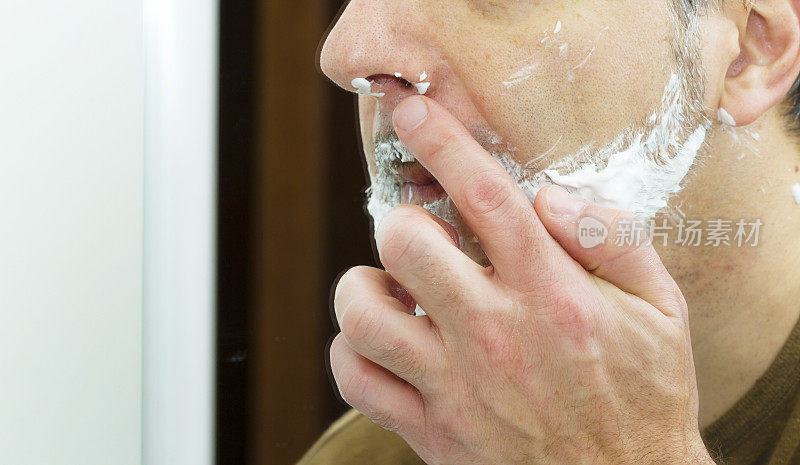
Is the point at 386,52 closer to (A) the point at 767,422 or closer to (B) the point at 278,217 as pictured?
(B) the point at 278,217

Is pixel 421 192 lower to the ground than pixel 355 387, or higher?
higher

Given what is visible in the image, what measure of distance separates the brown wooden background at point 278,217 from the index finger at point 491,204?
19 cm

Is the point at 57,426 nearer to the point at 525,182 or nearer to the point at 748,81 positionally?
the point at 525,182

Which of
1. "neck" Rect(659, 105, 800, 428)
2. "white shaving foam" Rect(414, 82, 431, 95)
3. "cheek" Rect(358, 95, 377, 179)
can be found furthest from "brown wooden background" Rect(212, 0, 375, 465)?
"neck" Rect(659, 105, 800, 428)

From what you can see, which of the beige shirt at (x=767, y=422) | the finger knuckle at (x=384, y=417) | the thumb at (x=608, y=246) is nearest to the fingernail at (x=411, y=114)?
the thumb at (x=608, y=246)

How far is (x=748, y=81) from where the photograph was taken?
581 millimetres

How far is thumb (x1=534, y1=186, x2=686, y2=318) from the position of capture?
0.53 m

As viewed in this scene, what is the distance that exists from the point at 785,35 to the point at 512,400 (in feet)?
1.24

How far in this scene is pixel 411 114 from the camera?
0.55 meters

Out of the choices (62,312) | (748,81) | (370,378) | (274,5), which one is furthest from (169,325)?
(748,81)

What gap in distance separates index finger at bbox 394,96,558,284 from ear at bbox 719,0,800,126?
0.22 meters

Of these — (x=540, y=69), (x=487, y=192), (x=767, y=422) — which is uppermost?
(x=540, y=69)

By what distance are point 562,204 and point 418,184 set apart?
0.14m

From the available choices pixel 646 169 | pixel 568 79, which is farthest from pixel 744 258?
pixel 568 79
